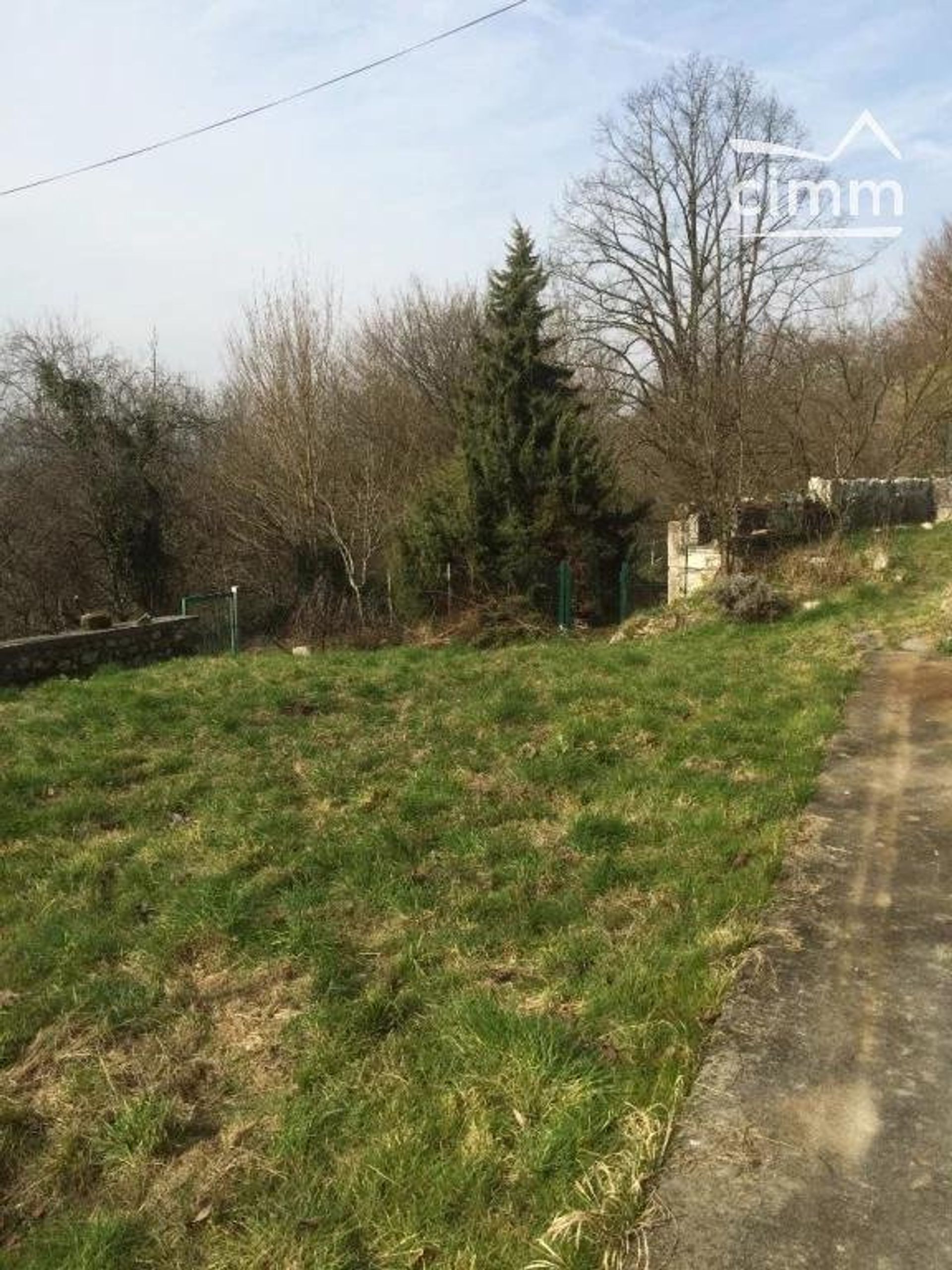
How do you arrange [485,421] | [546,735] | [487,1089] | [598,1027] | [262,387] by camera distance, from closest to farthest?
[487,1089], [598,1027], [546,735], [485,421], [262,387]

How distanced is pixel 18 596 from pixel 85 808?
1792 centimetres

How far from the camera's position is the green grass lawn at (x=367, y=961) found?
2.17m

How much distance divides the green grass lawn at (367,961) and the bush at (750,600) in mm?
3579

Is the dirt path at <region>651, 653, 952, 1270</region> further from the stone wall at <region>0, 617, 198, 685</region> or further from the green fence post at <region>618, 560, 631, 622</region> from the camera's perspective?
the green fence post at <region>618, 560, 631, 622</region>

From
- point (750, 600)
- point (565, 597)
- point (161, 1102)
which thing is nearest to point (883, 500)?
point (565, 597)

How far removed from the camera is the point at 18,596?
2075 cm

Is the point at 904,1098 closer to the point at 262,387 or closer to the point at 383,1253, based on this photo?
the point at 383,1253

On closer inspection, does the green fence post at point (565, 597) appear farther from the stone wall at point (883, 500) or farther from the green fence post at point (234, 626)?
the green fence post at point (234, 626)

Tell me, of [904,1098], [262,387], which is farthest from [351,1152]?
[262,387]

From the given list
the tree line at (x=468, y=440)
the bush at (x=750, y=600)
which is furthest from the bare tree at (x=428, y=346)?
the bush at (x=750, y=600)

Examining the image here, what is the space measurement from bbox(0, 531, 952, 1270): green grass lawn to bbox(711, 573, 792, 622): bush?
11.7ft

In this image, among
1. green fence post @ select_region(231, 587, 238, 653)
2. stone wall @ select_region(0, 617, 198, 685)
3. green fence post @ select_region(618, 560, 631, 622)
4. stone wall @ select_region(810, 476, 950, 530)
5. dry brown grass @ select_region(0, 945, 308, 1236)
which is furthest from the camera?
green fence post @ select_region(618, 560, 631, 622)

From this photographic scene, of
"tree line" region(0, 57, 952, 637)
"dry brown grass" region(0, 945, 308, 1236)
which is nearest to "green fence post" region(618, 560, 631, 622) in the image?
"tree line" region(0, 57, 952, 637)

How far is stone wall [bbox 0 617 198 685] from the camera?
9.69 meters
